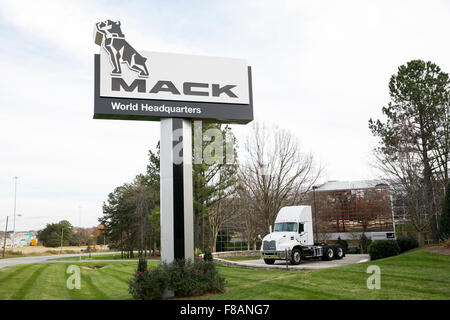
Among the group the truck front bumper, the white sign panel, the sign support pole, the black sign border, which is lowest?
the truck front bumper

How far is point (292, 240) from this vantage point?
21375 mm

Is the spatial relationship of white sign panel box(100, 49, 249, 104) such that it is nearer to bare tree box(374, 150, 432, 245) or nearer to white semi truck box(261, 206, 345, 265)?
white semi truck box(261, 206, 345, 265)

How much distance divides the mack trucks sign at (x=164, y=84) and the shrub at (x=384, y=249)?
503 inches

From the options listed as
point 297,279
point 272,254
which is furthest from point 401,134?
point 297,279

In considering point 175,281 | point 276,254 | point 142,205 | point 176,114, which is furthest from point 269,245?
point 142,205

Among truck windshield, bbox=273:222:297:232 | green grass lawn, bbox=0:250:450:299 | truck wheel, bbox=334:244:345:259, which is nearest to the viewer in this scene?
green grass lawn, bbox=0:250:450:299

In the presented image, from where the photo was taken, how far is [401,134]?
2466 centimetres

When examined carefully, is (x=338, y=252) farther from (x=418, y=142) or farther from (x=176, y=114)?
(x=176, y=114)

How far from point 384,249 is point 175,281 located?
1450cm

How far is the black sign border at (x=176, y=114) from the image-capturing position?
1172 cm

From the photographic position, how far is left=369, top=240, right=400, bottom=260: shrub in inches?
806

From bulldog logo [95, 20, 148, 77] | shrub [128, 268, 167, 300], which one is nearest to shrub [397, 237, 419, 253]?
shrub [128, 268, 167, 300]

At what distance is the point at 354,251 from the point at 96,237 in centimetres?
7576

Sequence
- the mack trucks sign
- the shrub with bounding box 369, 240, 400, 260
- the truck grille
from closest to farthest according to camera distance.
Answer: the mack trucks sign < the shrub with bounding box 369, 240, 400, 260 < the truck grille
